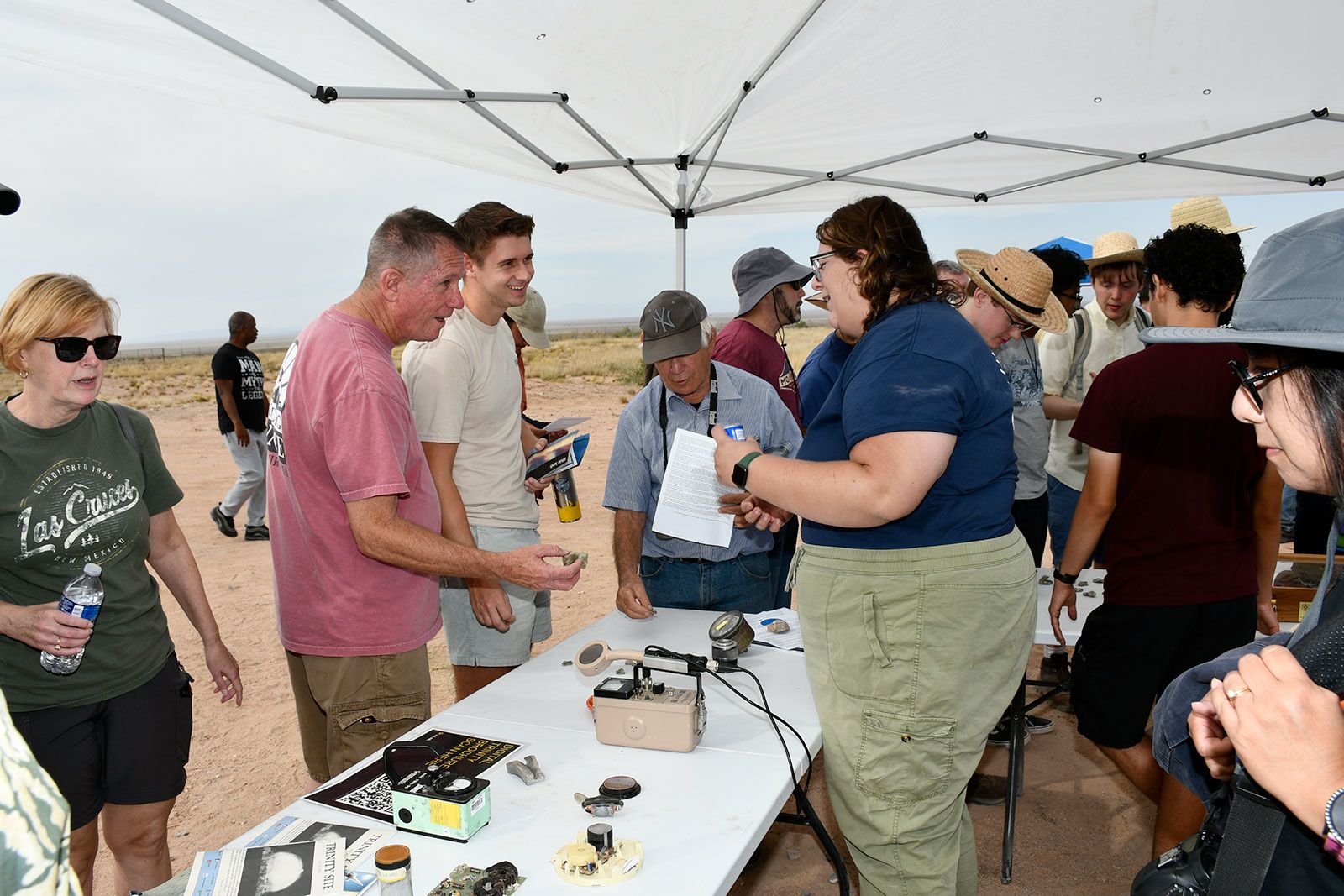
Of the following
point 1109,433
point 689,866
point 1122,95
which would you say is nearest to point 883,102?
point 1122,95

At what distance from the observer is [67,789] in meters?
2.08

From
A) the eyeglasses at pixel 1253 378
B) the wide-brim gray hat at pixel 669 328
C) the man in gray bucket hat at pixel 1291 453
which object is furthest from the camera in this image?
the wide-brim gray hat at pixel 669 328

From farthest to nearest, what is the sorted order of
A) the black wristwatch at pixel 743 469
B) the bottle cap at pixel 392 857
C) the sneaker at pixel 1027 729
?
1. the sneaker at pixel 1027 729
2. the black wristwatch at pixel 743 469
3. the bottle cap at pixel 392 857

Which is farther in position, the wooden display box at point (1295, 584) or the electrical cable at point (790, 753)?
the wooden display box at point (1295, 584)

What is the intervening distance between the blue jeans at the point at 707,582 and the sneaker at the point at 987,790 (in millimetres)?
1342

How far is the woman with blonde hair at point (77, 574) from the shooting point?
2.01 metres

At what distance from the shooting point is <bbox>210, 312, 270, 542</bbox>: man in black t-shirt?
784cm

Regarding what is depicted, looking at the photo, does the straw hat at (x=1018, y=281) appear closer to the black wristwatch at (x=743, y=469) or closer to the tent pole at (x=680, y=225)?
the black wristwatch at (x=743, y=469)

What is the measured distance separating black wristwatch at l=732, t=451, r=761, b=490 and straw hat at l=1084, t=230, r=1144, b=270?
10.6ft

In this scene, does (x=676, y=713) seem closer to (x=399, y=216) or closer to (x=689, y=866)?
(x=689, y=866)

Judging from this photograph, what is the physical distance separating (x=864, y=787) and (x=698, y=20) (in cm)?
316

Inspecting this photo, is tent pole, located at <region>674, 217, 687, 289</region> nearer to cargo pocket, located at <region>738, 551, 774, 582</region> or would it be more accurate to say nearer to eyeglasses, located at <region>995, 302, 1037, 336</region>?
eyeglasses, located at <region>995, 302, 1037, 336</region>

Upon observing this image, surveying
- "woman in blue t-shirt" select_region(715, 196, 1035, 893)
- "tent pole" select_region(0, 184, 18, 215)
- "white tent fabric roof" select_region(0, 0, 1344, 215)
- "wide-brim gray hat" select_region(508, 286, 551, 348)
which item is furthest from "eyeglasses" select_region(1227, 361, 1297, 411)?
"wide-brim gray hat" select_region(508, 286, 551, 348)

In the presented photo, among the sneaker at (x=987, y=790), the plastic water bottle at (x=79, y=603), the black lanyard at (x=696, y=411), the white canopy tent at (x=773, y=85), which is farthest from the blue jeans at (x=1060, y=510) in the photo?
the plastic water bottle at (x=79, y=603)
